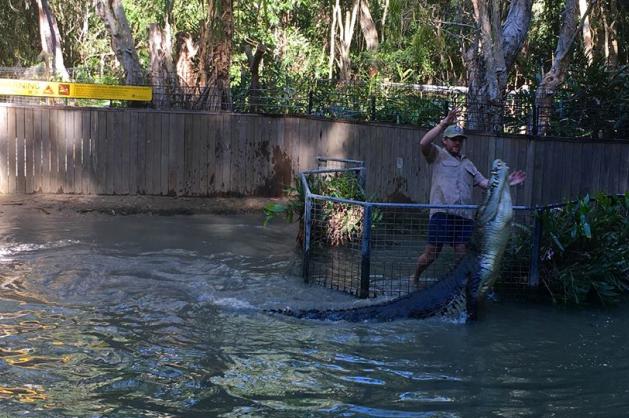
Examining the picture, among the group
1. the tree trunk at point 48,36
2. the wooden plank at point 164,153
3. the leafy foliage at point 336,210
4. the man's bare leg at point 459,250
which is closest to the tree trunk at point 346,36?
the tree trunk at point 48,36

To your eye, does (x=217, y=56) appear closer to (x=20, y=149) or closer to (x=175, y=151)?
(x=175, y=151)

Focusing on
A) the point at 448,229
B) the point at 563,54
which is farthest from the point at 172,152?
the point at 448,229

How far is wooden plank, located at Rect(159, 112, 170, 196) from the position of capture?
15820mm

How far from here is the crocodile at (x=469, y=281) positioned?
7066mm

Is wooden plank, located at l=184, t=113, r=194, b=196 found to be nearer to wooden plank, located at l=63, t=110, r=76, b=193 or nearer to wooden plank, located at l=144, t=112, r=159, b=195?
wooden plank, located at l=144, t=112, r=159, b=195

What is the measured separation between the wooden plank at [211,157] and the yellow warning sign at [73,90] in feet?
4.80

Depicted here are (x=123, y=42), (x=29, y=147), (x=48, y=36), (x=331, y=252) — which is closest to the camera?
(x=331, y=252)

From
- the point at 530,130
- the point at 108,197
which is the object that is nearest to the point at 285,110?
the point at 108,197

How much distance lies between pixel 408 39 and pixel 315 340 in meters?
21.3

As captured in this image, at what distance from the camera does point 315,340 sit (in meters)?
6.79

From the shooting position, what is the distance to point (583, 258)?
831 cm

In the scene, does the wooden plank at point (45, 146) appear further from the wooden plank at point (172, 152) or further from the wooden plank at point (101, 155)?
the wooden plank at point (172, 152)

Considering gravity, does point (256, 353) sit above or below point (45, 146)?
below

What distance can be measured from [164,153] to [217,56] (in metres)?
2.67
